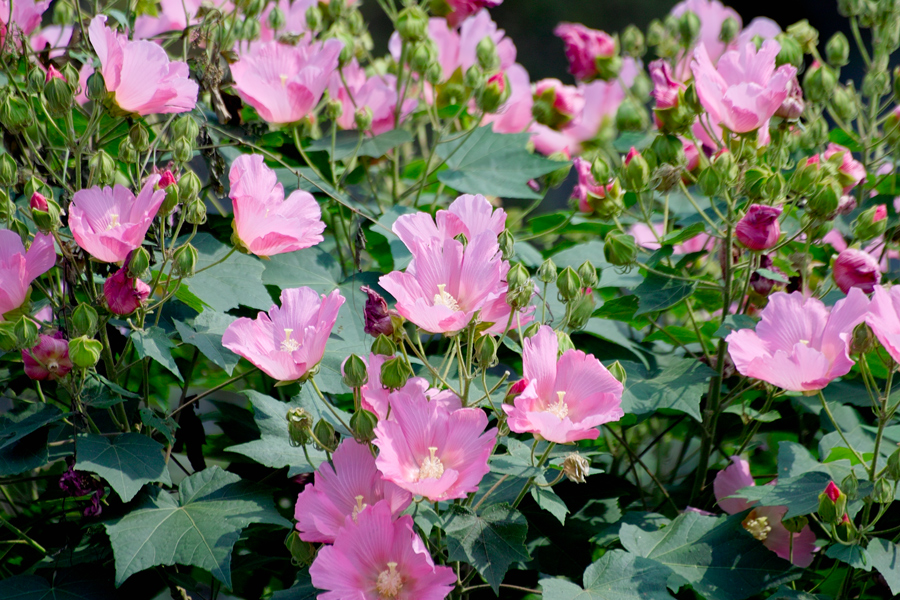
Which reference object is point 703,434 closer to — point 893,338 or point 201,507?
point 893,338

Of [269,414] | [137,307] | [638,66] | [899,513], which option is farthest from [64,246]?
[638,66]

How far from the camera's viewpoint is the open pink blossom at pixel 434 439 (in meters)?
0.64

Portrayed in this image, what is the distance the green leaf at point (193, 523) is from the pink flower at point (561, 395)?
0.27 metres

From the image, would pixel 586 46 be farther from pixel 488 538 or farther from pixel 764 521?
pixel 488 538

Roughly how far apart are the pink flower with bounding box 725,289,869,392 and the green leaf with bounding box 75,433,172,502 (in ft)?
1.81

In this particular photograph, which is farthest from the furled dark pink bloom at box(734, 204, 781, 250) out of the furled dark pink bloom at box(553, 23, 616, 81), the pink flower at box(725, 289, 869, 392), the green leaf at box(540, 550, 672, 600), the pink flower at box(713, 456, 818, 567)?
the furled dark pink bloom at box(553, 23, 616, 81)

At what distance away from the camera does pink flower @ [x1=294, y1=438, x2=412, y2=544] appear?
665 millimetres

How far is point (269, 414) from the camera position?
0.85 m

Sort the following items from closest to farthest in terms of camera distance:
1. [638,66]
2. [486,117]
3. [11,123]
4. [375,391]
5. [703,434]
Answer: [375,391] → [11,123] → [703,434] → [486,117] → [638,66]

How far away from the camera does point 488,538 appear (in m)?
0.69

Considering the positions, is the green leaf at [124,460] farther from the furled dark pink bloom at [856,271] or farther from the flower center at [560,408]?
the furled dark pink bloom at [856,271]

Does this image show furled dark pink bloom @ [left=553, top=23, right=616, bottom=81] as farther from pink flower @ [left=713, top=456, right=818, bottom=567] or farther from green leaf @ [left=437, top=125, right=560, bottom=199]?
pink flower @ [left=713, top=456, right=818, bottom=567]

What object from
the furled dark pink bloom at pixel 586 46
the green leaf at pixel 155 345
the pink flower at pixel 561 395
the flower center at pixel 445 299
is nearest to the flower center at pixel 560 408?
the pink flower at pixel 561 395

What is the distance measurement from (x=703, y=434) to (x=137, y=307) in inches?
26.1
